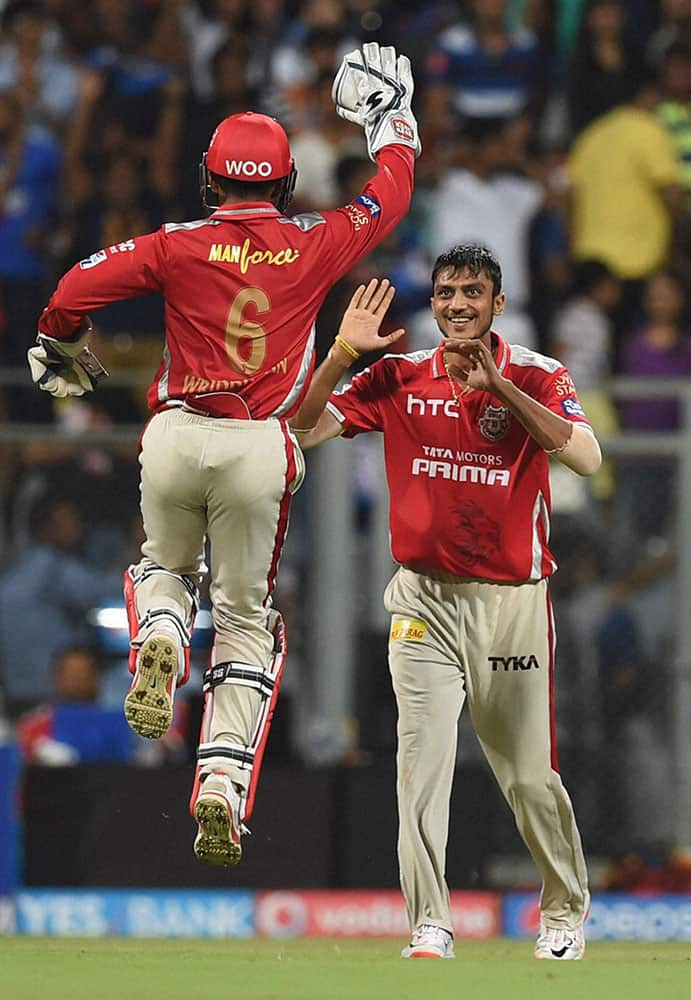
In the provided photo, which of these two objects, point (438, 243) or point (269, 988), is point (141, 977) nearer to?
point (269, 988)

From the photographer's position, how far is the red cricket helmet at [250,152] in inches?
327

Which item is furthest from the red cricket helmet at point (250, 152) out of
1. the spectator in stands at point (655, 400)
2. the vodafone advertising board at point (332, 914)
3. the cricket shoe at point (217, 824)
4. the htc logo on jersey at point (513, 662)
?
the spectator in stands at point (655, 400)

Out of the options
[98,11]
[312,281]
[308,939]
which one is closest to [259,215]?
[312,281]

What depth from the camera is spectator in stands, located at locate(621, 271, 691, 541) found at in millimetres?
13125

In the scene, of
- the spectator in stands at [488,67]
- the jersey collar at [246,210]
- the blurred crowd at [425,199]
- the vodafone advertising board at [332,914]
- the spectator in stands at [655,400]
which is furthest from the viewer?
the spectator in stands at [488,67]

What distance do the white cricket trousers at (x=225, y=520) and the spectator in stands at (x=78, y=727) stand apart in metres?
4.02

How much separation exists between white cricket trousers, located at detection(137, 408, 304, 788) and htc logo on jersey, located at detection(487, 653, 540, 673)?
0.88m

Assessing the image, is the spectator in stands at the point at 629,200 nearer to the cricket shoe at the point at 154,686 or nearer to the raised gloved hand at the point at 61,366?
the raised gloved hand at the point at 61,366

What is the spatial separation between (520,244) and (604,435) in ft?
6.87

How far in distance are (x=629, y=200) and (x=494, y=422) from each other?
6614 millimetres

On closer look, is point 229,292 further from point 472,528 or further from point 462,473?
point 472,528

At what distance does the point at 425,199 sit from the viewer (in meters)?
15.0

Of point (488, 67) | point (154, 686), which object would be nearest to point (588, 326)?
point (488, 67)

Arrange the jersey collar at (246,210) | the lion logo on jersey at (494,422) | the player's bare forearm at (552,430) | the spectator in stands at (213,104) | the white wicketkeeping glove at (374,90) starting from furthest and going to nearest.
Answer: the spectator in stands at (213,104) < the white wicketkeeping glove at (374,90) < the lion logo on jersey at (494,422) < the jersey collar at (246,210) < the player's bare forearm at (552,430)
